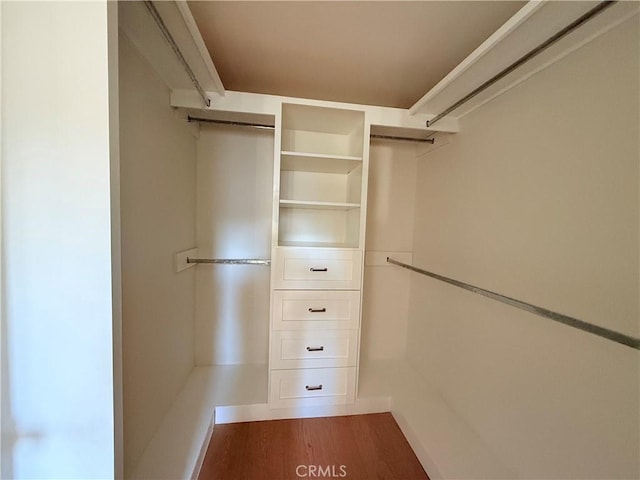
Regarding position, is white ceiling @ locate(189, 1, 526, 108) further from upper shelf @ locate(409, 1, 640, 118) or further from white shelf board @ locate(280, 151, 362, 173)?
white shelf board @ locate(280, 151, 362, 173)

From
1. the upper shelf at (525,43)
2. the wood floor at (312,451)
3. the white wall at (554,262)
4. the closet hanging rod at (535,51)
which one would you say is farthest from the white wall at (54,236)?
the white wall at (554,262)

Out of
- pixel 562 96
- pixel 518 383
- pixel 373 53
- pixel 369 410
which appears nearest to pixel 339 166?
pixel 373 53

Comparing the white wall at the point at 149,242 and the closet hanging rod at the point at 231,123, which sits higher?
the closet hanging rod at the point at 231,123

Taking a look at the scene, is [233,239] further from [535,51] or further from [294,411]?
[535,51]

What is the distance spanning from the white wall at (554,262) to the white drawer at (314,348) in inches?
27.3

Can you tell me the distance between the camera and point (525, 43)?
1.02 m

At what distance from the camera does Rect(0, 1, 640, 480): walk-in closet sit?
25.8 inches

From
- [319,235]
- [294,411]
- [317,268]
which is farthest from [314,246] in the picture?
[294,411]

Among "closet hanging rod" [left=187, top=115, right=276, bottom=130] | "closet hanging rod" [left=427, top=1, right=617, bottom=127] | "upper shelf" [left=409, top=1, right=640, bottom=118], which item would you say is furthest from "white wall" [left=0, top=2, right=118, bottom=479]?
"closet hanging rod" [left=427, top=1, right=617, bottom=127]

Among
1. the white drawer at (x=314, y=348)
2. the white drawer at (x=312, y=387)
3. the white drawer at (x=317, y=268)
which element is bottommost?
the white drawer at (x=312, y=387)

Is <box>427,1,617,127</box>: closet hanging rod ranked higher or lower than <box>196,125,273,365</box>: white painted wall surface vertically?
higher

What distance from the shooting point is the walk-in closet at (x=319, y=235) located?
66 centimetres

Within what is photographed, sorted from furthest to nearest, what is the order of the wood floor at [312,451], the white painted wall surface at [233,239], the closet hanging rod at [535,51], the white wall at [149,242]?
the white painted wall surface at [233,239] < the wood floor at [312,451] < the white wall at [149,242] < the closet hanging rod at [535,51]

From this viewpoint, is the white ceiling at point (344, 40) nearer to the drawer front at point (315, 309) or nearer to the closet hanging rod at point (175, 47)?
the closet hanging rod at point (175, 47)
